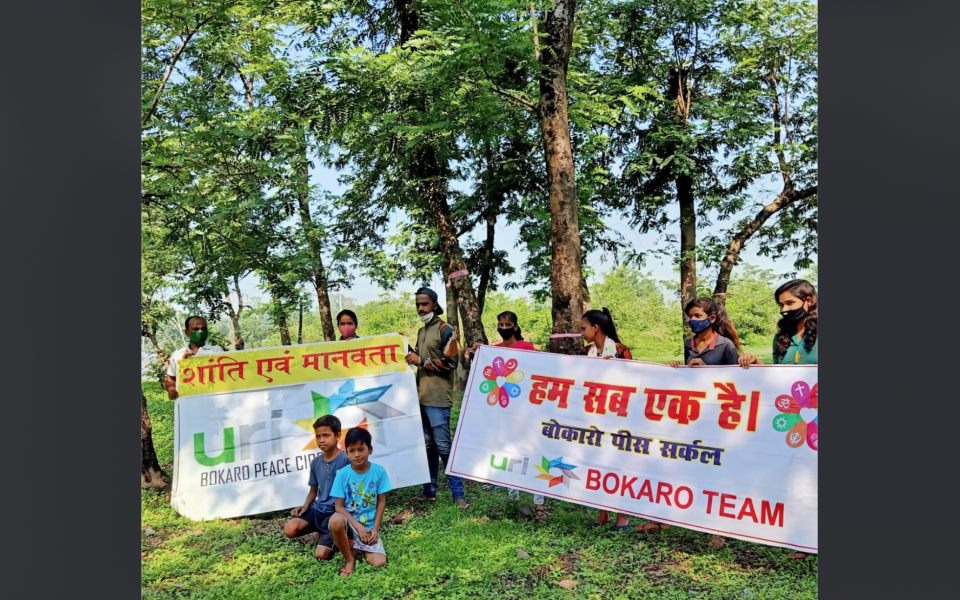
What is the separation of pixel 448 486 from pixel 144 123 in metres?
4.14

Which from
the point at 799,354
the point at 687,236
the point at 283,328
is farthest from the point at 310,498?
the point at 687,236

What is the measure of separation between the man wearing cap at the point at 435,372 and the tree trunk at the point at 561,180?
38.2 inches

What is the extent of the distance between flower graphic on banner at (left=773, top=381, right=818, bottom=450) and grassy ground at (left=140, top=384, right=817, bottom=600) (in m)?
0.81

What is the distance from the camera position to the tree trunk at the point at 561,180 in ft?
15.6

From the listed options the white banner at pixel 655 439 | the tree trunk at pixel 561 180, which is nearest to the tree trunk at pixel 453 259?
the tree trunk at pixel 561 180

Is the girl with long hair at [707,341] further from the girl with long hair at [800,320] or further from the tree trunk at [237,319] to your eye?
the tree trunk at [237,319]

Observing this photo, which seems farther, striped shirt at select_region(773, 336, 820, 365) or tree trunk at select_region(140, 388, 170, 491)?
tree trunk at select_region(140, 388, 170, 491)

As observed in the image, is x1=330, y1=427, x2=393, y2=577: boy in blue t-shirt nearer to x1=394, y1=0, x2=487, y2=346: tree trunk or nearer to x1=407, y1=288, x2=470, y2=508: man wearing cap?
x1=407, y1=288, x2=470, y2=508: man wearing cap

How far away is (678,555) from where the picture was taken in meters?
3.60

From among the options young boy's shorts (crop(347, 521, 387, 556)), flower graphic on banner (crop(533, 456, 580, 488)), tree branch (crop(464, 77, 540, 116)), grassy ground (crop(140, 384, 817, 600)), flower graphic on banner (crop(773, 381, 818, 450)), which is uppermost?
tree branch (crop(464, 77, 540, 116))

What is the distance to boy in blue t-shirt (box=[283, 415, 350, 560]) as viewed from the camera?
3658 mm

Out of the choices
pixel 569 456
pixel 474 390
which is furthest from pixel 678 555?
pixel 474 390

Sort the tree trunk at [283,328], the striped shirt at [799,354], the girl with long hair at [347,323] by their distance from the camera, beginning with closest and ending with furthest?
the striped shirt at [799,354], the girl with long hair at [347,323], the tree trunk at [283,328]

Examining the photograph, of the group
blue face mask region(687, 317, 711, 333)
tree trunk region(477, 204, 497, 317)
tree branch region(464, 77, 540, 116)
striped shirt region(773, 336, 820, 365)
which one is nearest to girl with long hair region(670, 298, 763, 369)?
blue face mask region(687, 317, 711, 333)
